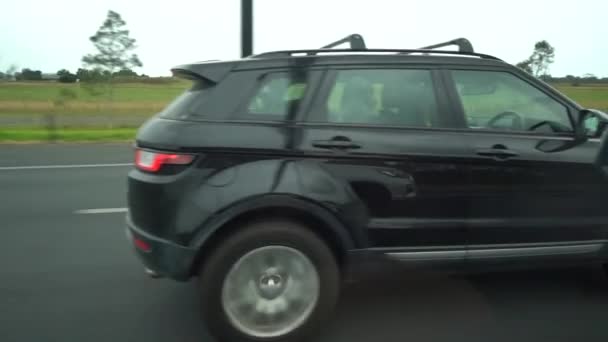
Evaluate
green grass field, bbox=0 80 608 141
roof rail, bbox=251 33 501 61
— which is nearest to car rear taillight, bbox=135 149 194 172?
roof rail, bbox=251 33 501 61

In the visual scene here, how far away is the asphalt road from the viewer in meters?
3.30

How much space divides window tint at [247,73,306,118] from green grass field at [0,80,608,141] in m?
12.0

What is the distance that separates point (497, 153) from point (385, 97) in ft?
2.55

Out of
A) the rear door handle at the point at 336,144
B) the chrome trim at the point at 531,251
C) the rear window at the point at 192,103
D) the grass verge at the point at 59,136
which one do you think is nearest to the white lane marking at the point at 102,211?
the rear window at the point at 192,103

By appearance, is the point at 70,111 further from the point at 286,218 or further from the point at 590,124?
the point at 590,124

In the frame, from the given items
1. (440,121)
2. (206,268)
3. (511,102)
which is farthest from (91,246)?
(511,102)

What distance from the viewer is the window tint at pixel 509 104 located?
346 cm

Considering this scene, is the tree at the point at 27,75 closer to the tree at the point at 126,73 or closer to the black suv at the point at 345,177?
the tree at the point at 126,73

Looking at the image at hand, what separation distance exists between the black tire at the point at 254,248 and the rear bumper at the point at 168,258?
0.32ft

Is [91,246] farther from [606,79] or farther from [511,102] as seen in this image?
[606,79]

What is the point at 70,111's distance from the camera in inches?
832

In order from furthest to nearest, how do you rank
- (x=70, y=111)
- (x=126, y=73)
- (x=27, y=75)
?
(x=27, y=75) < (x=70, y=111) < (x=126, y=73)

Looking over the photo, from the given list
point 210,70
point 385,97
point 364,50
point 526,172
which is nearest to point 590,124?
point 526,172

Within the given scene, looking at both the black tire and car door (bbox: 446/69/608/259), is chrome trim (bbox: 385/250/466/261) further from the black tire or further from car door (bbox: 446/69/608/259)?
the black tire
